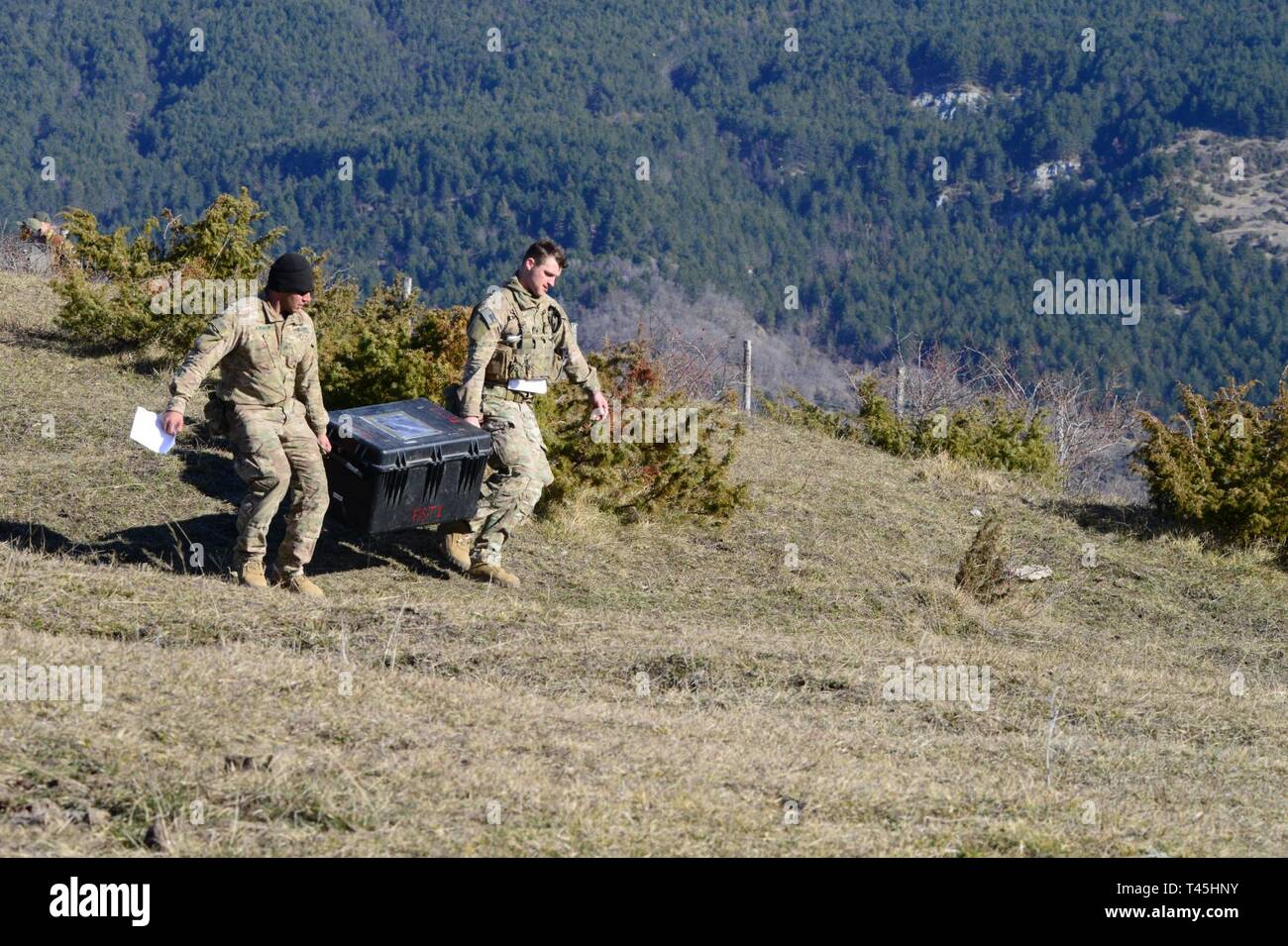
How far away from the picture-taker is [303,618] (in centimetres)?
832

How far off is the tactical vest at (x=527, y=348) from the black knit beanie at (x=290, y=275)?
53.4 inches

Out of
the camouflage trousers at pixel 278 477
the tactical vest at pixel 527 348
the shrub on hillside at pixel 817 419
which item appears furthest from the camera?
the shrub on hillside at pixel 817 419

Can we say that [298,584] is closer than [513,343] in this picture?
Yes

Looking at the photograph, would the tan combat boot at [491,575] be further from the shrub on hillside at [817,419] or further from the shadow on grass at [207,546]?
the shrub on hillside at [817,419]

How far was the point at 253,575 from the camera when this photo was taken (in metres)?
9.04

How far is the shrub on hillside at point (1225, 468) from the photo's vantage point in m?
13.9

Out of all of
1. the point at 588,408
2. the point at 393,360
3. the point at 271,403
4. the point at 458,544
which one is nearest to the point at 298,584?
the point at 271,403

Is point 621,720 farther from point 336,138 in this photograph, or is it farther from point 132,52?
point 132,52

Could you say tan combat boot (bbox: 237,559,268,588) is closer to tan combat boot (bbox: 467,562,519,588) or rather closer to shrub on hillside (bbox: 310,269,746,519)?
tan combat boot (bbox: 467,562,519,588)

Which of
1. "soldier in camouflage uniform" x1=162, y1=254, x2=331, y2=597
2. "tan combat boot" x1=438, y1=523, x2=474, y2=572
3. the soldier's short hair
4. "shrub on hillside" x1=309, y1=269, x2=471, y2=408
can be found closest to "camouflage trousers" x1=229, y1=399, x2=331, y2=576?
"soldier in camouflage uniform" x1=162, y1=254, x2=331, y2=597

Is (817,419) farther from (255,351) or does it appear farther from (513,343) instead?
(255,351)

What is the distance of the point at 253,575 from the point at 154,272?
655 centimetres

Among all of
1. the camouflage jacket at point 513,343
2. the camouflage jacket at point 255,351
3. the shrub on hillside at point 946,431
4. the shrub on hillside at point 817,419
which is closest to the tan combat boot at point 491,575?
the camouflage jacket at point 513,343
